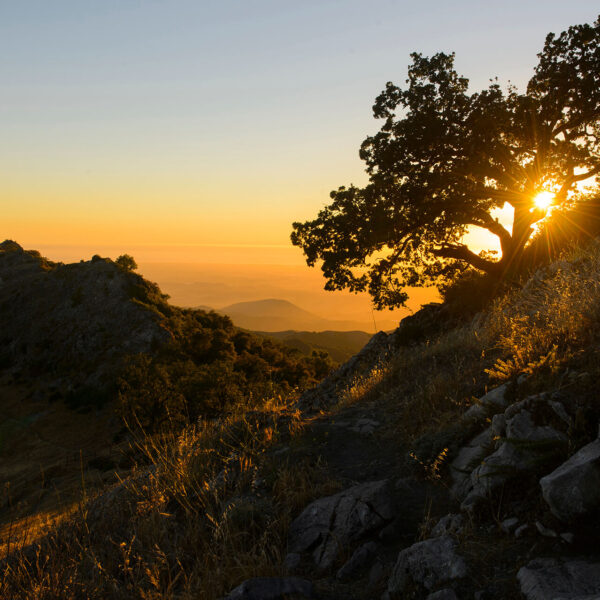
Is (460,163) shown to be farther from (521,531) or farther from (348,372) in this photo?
(521,531)

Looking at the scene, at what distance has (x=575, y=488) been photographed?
3355mm

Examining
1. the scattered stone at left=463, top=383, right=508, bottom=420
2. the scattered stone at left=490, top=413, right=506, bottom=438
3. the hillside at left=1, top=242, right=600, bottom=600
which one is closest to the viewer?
the hillside at left=1, top=242, right=600, bottom=600

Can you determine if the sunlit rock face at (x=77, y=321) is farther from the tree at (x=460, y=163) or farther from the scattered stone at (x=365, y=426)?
the scattered stone at (x=365, y=426)

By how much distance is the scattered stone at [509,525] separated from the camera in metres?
3.60

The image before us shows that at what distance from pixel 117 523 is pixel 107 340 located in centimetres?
4490

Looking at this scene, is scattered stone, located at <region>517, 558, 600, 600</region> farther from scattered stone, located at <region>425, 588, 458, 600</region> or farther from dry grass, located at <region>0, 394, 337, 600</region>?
dry grass, located at <region>0, 394, 337, 600</region>

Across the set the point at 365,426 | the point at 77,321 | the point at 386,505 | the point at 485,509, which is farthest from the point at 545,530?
the point at 77,321

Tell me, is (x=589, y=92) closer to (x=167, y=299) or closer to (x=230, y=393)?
(x=230, y=393)

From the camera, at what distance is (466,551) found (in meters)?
3.53

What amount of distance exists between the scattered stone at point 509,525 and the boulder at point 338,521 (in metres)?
1.15

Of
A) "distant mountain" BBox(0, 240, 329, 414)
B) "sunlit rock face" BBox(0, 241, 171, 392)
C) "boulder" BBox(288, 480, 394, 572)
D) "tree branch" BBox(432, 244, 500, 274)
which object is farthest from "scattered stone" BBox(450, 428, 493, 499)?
"sunlit rock face" BBox(0, 241, 171, 392)

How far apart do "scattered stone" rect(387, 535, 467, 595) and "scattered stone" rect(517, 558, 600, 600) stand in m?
0.46

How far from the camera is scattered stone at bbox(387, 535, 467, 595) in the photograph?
3.37m

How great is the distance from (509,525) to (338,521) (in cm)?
169
